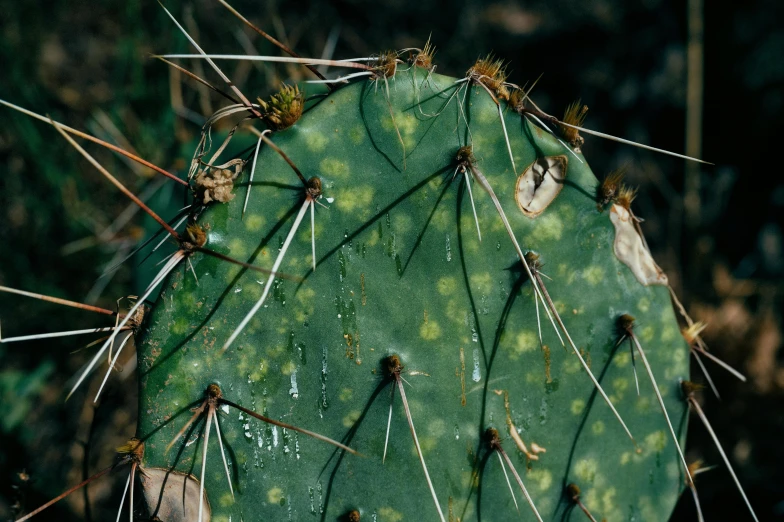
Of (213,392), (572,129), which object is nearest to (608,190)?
(572,129)

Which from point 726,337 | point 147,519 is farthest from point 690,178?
point 147,519

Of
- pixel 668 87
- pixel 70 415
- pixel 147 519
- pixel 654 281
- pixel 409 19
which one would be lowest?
pixel 147 519

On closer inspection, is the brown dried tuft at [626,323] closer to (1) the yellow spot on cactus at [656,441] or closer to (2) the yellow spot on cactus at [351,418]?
(1) the yellow spot on cactus at [656,441]

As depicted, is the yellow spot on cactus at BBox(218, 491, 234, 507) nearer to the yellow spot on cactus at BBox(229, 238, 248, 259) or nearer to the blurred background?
the yellow spot on cactus at BBox(229, 238, 248, 259)

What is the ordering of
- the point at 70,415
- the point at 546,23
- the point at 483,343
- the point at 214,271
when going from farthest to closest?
the point at 546,23, the point at 70,415, the point at 483,343, the point at 214,271

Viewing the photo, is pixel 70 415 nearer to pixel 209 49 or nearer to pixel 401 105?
pixel 209 49

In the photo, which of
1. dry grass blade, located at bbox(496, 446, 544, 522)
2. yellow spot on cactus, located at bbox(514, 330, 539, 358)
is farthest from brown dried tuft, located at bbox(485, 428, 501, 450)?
yellow spot on cactus, located at bbox(514, 330, 539, 358)

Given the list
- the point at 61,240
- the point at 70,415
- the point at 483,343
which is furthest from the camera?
the point at 61,240

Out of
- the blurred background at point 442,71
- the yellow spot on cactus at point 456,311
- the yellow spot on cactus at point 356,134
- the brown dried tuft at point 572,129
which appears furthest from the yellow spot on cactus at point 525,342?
the blurred background at point 442,71
